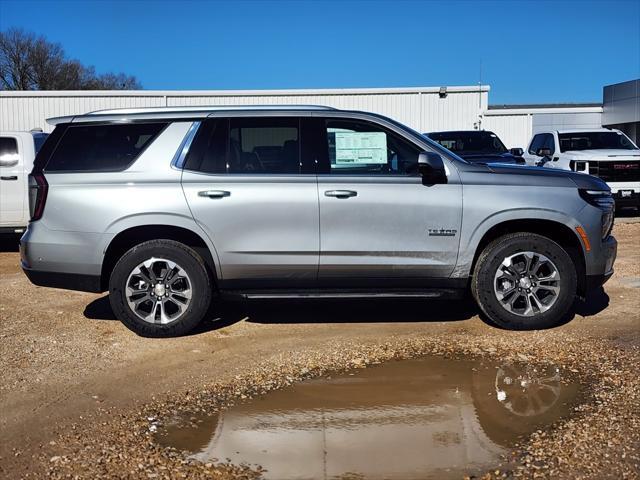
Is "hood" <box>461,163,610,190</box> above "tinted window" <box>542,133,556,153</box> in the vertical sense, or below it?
below

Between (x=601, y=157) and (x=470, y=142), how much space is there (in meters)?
2.73

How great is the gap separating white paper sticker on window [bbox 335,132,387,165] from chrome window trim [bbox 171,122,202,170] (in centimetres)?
123

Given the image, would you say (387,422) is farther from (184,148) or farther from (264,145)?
(184,148)

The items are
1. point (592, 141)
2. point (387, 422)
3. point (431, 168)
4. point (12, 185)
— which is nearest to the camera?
point (387, 422)

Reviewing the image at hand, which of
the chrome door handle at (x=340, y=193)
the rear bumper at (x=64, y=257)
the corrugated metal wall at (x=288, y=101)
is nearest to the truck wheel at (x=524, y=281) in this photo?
the chrome door handle at (x=340, y=193)

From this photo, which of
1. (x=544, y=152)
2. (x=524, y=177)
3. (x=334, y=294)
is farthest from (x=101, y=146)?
(x=544, y=152)

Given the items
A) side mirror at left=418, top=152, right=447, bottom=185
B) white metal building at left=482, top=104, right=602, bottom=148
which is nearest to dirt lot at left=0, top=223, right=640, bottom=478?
side mirror at left=418, top=152, right=447, bottom=185

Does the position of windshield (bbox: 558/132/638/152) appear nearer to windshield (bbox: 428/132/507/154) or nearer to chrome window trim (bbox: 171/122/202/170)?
windshield (bbox: 428/132/507/154)

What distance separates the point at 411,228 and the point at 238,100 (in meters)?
18.3

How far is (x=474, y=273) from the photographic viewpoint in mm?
5855

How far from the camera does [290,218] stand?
5.66m

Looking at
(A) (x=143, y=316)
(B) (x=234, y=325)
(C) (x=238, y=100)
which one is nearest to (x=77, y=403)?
(A) (x=143, y=316)

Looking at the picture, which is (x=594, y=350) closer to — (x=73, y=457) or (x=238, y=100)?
(x=73, y=457)

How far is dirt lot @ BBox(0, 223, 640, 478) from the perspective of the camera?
361 centimetres
